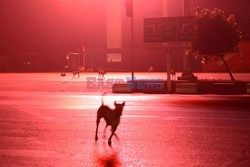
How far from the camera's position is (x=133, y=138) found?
1007 cm

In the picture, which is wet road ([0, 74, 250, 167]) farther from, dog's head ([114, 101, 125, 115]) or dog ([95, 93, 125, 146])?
dog's head ([114, 101, 125, 115])

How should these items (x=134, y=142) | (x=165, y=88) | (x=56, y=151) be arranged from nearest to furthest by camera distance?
(x=56, y=151) → (x=134, y=142) → (x=165, y=88)

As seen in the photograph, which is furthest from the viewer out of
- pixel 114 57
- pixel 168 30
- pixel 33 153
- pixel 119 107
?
pixel 114 57

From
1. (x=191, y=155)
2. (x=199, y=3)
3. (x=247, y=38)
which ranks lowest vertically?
(x=191, y=155)

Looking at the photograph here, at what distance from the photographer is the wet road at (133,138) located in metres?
7.82

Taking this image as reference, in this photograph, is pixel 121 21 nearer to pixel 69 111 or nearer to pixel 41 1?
pixel 41 1

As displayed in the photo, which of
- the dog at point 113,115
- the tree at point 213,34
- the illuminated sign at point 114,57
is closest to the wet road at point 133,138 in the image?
the dog at point 113,115

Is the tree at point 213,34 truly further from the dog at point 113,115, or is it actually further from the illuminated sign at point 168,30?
the dog at point 113,115

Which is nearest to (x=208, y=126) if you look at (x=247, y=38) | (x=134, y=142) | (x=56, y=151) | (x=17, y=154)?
(x=134, y=142)

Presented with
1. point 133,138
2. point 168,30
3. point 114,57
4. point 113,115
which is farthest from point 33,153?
point 114,57

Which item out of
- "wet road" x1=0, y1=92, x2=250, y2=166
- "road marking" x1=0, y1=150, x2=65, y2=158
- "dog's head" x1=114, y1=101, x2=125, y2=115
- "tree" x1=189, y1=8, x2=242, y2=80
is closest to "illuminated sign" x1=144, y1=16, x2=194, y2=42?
"tree" x1=189, y1=8, x2=242, y2=80

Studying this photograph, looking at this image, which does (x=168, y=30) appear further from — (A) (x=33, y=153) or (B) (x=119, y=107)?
(A) (x=33, y=153)

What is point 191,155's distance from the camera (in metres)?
8.09

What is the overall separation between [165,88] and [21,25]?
48819 mm
